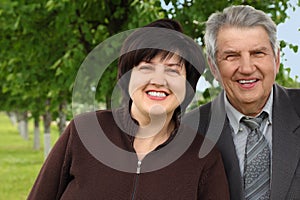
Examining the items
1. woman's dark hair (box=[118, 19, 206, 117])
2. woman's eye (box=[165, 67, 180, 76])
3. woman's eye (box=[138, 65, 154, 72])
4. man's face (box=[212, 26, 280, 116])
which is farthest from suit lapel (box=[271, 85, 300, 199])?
woman's eye (box=[138, 65, 154, 72])

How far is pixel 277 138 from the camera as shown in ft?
11.9

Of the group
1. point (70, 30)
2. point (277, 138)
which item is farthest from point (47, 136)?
point (277, 138)

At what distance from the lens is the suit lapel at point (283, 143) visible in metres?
3.50

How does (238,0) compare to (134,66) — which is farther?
(238,0)

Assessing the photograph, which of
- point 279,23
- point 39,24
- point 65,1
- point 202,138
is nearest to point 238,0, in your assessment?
point 279,23

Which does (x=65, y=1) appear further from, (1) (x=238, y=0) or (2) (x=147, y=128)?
(2) (x=147, y=128)

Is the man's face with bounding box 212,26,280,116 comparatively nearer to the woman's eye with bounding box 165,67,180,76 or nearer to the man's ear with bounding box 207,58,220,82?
the man's ear with bounding box 207,58,220,82

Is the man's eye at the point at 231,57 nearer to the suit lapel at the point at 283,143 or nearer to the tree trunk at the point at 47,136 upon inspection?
the suit lapel at the point at 283,143

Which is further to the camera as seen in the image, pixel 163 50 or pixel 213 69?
pixel 213 69

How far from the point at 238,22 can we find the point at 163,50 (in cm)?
56

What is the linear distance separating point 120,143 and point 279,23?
13.6 feet

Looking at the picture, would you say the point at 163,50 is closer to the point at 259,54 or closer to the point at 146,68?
the point at 146,68

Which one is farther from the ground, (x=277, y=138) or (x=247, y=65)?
(x=247, y=65)

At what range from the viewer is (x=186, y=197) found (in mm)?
3258
